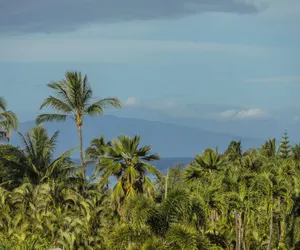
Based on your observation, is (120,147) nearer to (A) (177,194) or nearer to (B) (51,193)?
(B) (51,193)

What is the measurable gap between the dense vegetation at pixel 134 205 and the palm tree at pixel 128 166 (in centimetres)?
5

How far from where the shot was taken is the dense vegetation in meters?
27.5

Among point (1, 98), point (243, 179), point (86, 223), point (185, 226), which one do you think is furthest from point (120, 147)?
point (1, 98)

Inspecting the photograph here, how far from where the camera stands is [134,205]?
27.6m

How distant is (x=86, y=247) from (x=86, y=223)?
121 cm

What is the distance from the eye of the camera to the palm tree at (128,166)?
3412 centimetres

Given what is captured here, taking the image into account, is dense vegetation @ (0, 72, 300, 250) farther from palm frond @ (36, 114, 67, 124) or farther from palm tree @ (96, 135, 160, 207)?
palm frond @ (36, 114, 67, 124)

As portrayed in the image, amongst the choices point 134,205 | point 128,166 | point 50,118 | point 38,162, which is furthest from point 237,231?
point 50,118

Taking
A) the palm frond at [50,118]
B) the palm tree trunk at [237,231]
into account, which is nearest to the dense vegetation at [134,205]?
the palm tree trunk at [237,231]

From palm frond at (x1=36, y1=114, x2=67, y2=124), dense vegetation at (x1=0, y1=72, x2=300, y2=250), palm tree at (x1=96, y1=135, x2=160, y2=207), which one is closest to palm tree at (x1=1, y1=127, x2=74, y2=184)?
dense vegetation at (x1=0, y1=72, x2=300, y2=250)

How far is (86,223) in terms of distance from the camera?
1340 inches

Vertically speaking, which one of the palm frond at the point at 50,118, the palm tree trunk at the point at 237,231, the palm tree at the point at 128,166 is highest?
the palm frond at the point at 50,118

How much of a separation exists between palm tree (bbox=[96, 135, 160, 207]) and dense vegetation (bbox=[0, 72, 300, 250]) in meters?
0.05

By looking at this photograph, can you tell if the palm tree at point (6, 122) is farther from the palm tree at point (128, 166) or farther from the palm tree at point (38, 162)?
the palm tree at point (128, 166)
